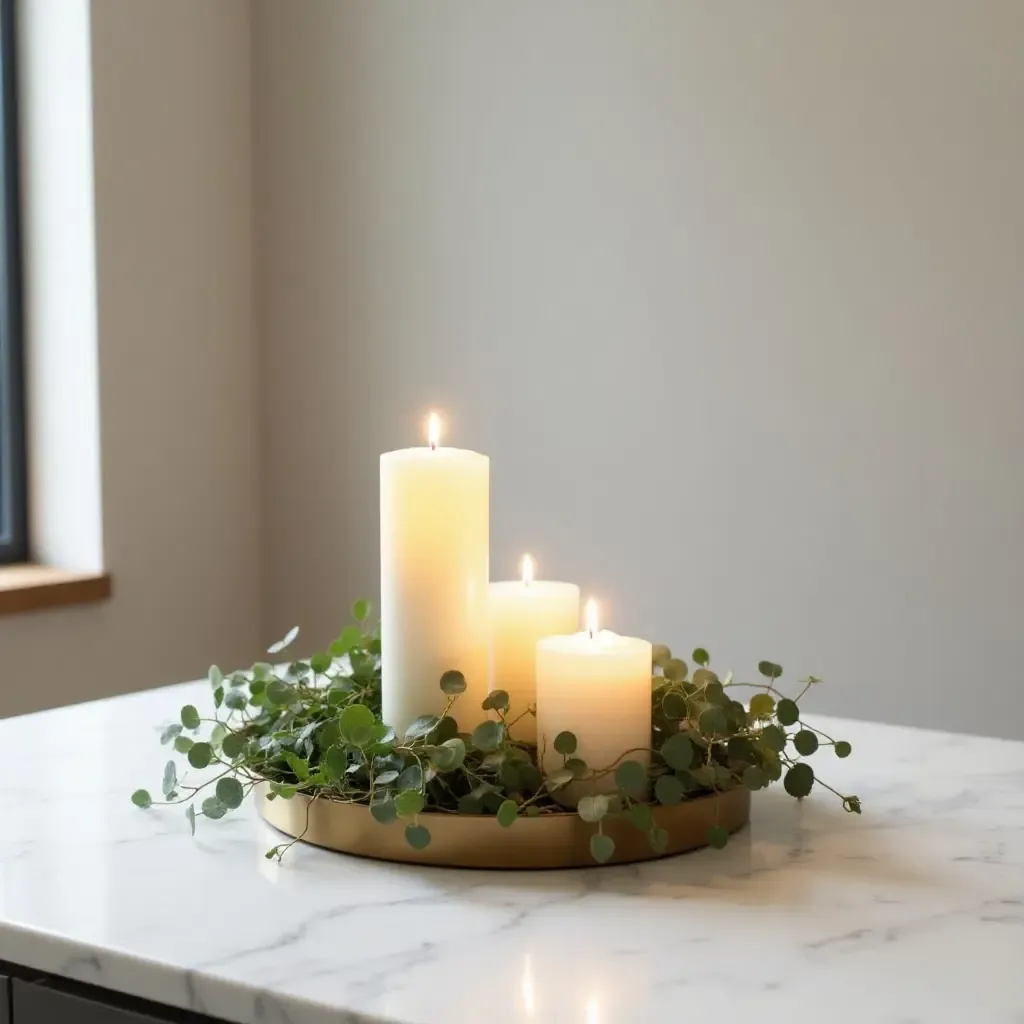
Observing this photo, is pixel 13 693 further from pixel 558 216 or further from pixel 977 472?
pixel 977 472

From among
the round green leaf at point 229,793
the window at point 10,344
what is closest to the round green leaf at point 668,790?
the round green leaf at point 229,793

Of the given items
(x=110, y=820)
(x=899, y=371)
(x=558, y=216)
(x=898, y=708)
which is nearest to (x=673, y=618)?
(x=898, y=708)

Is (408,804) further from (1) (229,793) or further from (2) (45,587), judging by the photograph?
(2) (45,587)

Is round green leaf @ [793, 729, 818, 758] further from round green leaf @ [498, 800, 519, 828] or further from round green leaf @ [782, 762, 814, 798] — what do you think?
round green leaf @ [498, 800, 519, 828]

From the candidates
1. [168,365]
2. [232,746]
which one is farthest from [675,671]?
[168,365]

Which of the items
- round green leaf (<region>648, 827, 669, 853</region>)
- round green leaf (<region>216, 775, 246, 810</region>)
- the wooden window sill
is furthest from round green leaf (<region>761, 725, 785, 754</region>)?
the wooden window sill

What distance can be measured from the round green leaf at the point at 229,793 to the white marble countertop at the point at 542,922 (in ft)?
0.08

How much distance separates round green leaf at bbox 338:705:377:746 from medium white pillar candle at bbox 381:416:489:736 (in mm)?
61

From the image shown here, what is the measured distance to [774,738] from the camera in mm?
898

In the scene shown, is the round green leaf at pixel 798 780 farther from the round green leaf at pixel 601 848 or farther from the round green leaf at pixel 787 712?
the round green leaf at pixel 601 848

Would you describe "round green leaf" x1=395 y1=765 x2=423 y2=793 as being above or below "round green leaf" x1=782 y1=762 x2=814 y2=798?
above

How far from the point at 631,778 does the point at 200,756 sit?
11.0 inches

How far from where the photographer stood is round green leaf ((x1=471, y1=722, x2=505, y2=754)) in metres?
0.85

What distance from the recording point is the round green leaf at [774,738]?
90 cm
